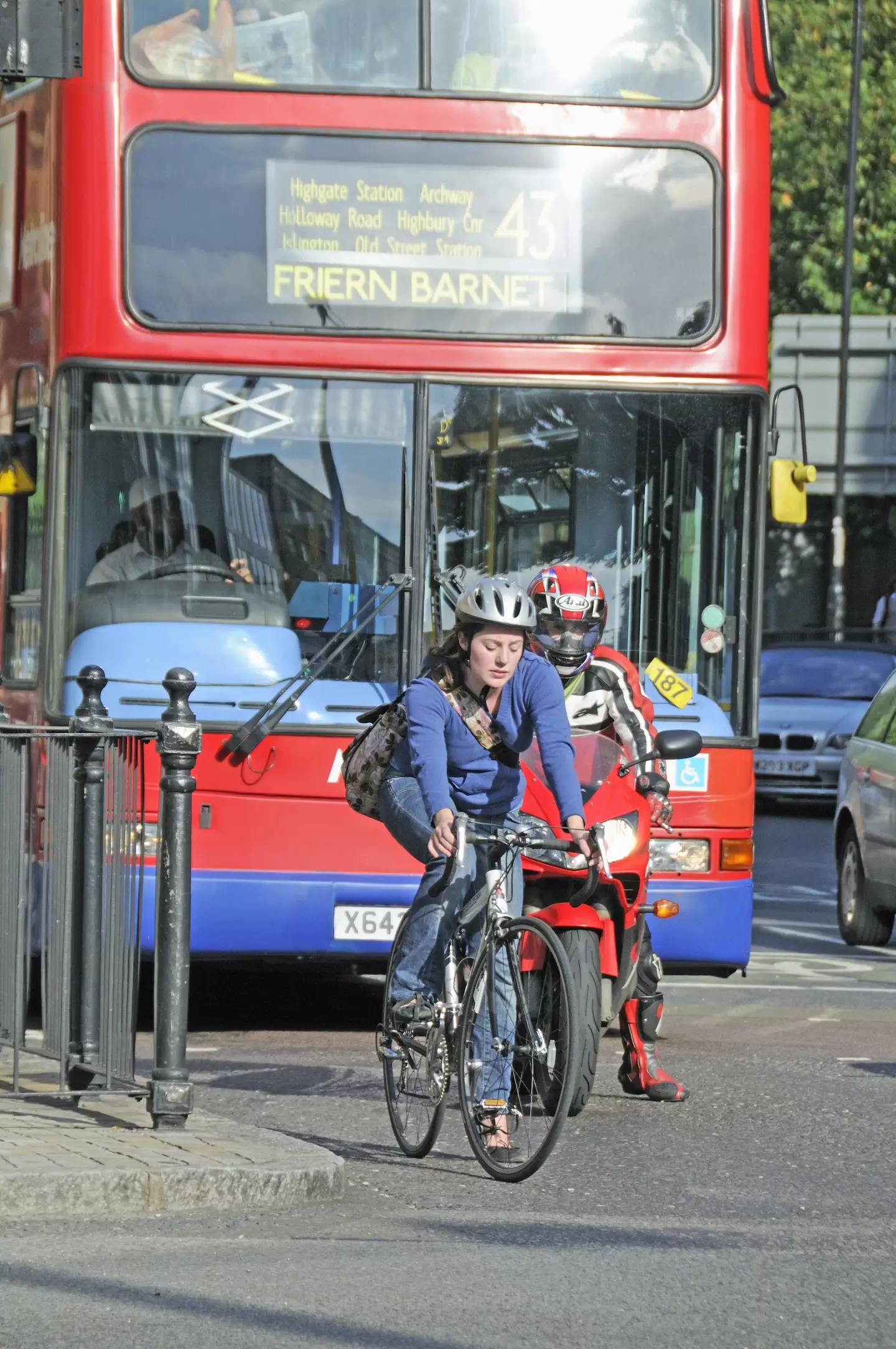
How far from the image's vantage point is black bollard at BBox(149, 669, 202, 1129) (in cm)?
667

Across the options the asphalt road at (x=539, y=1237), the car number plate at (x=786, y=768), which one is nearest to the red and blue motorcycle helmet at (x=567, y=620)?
the asphalt road at (x=539, y=1237)

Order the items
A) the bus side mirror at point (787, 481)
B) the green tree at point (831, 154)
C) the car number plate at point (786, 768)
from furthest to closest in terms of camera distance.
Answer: the green tree at point (831, 154) → the car number plate at point (786, 768) → the bus side mirror at point (787, 481)

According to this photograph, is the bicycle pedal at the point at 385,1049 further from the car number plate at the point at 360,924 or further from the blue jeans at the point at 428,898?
the car number plate at the point at 360,924

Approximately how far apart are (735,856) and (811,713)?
14.5 metres

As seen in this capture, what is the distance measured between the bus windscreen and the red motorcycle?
2.23 metres

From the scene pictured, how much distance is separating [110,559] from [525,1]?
9.03 feet

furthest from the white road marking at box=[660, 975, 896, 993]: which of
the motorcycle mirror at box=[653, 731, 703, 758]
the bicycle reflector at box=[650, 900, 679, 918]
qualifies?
the motorcycle mirror at box=[653, 731, 703, 758]

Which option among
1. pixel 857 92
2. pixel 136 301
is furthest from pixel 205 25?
pixel 857 92

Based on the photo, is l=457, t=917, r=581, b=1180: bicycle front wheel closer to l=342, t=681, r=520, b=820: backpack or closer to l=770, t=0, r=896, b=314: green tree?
l=342, t=681, r=520, b=820: backpack

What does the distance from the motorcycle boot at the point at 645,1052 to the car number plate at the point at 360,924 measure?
1.37 meters

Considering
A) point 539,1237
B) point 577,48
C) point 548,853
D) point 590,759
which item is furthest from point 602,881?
point 577,48

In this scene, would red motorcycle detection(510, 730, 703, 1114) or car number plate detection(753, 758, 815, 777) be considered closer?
red motorcycle detection(510, 730, 703, 1114)

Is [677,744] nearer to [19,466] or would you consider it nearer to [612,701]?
[612,701]

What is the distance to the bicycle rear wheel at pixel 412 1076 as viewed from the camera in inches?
265
